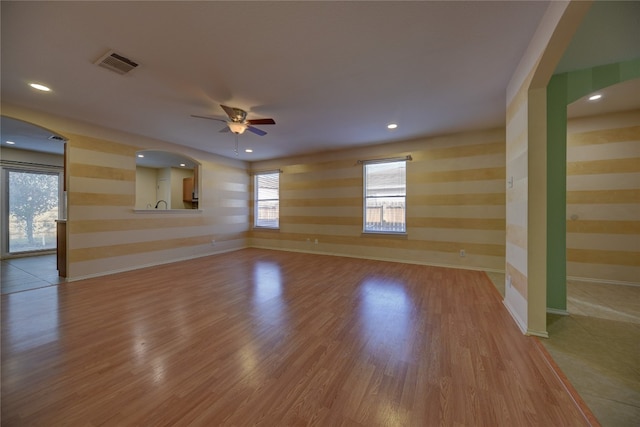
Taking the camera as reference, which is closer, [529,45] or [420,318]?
[529,45]

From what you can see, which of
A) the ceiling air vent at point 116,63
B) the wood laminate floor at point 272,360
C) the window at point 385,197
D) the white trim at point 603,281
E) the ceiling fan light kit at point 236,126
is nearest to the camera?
the wood laminate floor at point 272,360

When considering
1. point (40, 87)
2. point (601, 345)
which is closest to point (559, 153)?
point (601, 345)

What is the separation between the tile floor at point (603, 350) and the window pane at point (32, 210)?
31.6 ft

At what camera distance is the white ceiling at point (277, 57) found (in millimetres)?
1787

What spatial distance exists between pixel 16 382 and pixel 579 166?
22.8 ft

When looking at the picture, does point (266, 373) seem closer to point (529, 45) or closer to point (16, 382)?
point (16, 382)

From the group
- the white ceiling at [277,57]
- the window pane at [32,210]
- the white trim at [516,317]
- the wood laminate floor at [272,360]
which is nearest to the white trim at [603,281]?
the wood laminate floor at [272,360]

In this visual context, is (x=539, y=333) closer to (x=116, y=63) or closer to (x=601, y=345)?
(x=601, y=345)

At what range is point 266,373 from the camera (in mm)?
1676

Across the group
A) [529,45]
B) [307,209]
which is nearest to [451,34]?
[529,45]

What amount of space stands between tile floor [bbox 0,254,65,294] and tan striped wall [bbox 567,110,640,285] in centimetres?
843

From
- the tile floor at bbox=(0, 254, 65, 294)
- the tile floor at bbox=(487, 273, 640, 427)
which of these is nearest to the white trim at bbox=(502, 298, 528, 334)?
the tile floor at bbox=(487, 273, 640, 427)

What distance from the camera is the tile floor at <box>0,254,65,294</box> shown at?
3.54 m

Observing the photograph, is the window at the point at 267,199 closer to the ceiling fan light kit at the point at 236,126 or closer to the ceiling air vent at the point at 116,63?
the ceiling fan light kit at the point at 236,126
